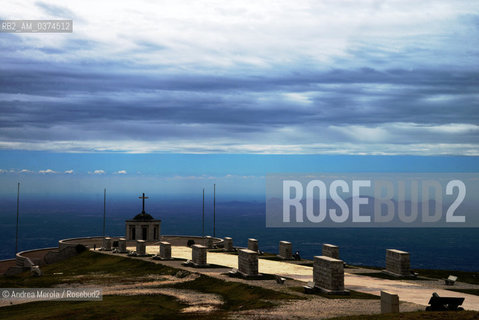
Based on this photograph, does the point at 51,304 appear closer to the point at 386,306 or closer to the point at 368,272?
the point at 386,306

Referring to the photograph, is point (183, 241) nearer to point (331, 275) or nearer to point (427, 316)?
point (331, 275)

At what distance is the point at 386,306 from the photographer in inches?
1004

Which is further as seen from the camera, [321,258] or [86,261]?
[86,261]

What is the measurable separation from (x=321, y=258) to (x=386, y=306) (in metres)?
9.12

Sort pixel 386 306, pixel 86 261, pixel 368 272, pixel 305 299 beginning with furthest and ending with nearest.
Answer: pixel 86 261 → pixel 368 272 → pixel 305 299 → pixel 386 306

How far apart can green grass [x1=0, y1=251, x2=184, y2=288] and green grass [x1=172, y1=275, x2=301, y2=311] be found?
6.43 m

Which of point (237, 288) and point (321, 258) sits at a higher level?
point (321, 258)

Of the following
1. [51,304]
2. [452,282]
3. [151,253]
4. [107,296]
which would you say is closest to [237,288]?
[107,296]

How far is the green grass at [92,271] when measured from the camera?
4544 centimetres

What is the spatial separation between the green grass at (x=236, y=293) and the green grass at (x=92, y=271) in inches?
253

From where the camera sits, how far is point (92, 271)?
172 ft

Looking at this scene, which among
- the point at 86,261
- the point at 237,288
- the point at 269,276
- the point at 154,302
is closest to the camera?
the point at 154,302

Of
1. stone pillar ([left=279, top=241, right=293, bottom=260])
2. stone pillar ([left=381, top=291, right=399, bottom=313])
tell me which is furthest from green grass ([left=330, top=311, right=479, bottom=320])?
stone pillar ([left=279, top=241, right=293, bottom=260])

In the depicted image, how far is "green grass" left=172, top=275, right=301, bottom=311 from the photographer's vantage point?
31.0 m
